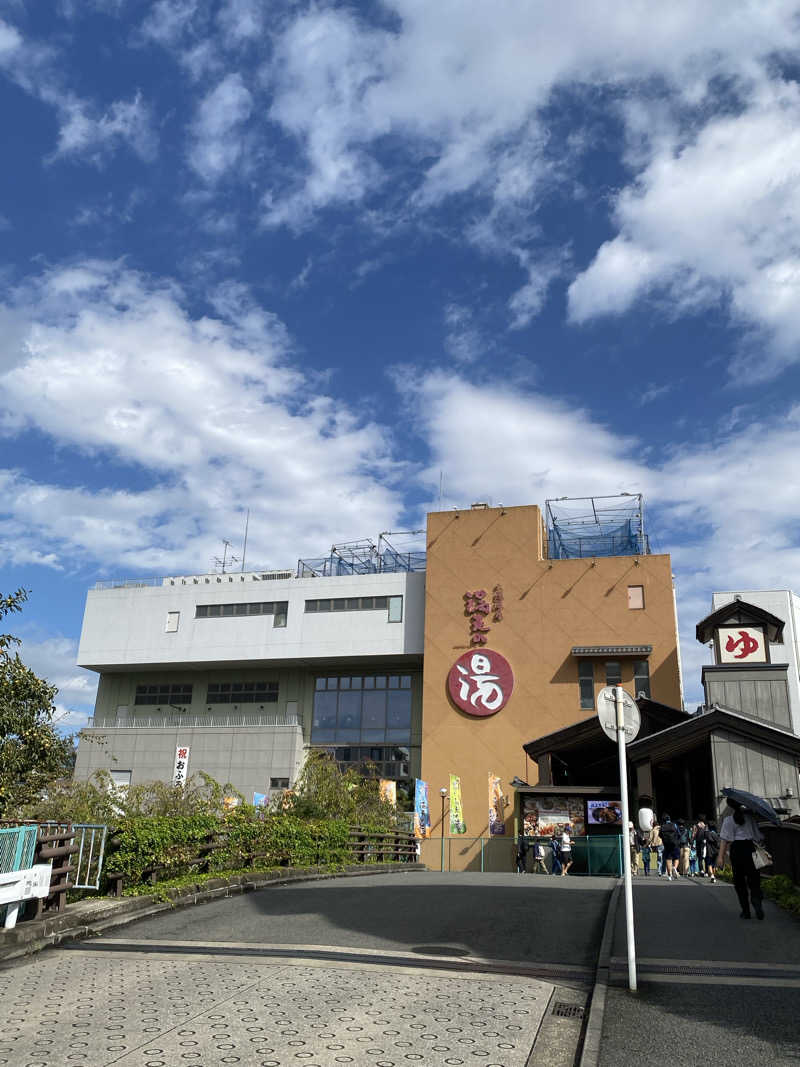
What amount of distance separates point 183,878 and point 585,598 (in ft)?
116

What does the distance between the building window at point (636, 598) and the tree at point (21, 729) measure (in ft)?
112

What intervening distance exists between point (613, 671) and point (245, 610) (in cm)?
2358

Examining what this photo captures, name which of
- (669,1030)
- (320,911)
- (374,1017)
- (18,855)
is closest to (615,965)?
(669,1030)

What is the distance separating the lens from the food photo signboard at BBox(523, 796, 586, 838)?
29.0 metres

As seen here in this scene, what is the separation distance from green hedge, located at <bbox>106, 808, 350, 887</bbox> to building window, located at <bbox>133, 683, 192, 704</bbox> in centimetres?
3582

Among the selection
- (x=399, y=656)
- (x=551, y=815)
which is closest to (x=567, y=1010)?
(x=551, y=815)

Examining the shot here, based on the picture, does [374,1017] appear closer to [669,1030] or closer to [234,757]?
[669,1030]

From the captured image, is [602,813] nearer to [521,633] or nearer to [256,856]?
[256,856]

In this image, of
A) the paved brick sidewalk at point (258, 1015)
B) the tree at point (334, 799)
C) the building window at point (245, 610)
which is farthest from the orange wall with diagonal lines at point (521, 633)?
the paved brick sidewalk at point (258, 1015)

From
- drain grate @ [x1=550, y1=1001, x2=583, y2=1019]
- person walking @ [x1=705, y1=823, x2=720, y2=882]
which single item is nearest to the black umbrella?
drain grate @ [x1=550, y1=1001, x2=583, y2=1019]

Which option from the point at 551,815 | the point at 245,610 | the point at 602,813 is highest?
the point at 245,610

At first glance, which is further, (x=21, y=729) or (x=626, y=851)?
(x=21, y=729)

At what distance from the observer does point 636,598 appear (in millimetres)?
46188

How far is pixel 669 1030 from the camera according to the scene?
20.3ft
